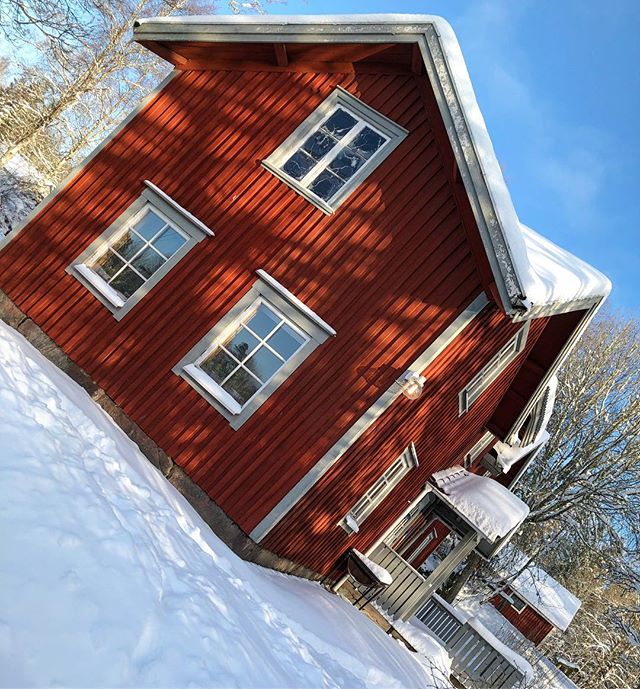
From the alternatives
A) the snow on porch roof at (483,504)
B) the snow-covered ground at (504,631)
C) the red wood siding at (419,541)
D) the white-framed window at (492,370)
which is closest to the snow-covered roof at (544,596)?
the snow-covered ground at (504,631)

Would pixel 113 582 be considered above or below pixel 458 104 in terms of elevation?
below

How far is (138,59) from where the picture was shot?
74.2 feet

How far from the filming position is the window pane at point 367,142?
8.74 meters

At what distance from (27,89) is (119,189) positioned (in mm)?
13298

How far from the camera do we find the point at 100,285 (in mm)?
9000

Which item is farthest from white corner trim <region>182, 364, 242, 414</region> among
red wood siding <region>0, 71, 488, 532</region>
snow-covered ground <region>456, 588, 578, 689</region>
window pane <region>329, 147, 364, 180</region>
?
snow-covered ground <region>456, 588, 578, 689</region>

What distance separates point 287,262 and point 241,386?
1.88 m

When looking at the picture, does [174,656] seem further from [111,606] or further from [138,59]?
[138,59]

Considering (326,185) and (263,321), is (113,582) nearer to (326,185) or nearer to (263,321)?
(263,321)

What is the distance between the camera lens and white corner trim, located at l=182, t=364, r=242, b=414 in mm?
8273

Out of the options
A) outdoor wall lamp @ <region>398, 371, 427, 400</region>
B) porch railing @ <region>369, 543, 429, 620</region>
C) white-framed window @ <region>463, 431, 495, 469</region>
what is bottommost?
porch railing @ <region>369, 543, 429, 620</region>

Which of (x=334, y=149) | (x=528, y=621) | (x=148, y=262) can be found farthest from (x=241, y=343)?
(x=528, y=621)

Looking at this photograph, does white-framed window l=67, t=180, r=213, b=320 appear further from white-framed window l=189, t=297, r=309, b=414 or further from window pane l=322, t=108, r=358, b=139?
window pane l=322, t=108, r=358, b=139

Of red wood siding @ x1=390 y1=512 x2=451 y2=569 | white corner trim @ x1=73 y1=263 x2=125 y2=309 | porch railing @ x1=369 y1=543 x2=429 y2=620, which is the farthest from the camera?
red wood siding @ x1=390 y1=512 x2=451 y2=569
